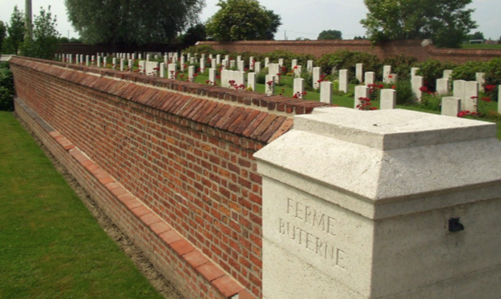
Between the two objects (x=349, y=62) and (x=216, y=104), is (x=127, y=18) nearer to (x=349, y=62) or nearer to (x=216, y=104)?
(x=349, y=62)

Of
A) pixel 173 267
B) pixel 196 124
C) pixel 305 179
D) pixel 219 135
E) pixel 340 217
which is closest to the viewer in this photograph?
Result: pixel 340 217

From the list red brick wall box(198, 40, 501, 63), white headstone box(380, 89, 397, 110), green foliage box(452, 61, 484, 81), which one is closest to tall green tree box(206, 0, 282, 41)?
red brick wall box(198, 40, 501, 63)

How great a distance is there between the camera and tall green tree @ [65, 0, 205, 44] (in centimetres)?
3862

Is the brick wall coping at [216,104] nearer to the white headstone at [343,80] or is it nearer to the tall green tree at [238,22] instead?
the white headstone at [343,80]

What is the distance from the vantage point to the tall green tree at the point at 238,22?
3262 centimetres

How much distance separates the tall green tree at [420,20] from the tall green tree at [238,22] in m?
12.1

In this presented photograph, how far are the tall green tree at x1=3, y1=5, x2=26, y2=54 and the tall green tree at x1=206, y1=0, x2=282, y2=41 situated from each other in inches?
466

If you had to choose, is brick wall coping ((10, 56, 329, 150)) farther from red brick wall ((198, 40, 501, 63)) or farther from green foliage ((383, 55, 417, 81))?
red brick wall ((198, 40, 501, 63))

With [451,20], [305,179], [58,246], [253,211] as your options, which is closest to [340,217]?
[305,179]

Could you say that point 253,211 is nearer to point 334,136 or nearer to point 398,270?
point 334,136

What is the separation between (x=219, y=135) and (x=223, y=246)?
32.6 inches

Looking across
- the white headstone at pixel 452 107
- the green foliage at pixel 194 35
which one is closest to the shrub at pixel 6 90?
the white headstone at pixel 452 107

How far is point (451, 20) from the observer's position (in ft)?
76.4

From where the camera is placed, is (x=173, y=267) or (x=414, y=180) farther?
(x=173, y=267)
